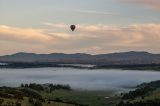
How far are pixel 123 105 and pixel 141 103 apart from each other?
20.0 ft

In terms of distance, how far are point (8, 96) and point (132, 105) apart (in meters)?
59.7

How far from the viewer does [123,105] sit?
181250 millimetres

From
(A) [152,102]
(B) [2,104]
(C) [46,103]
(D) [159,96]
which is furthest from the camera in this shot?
(D) [159,96]

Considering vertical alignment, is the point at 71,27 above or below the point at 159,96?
above

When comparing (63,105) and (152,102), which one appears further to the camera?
(152,102)

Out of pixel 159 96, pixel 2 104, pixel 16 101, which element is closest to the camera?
pixel 2 104

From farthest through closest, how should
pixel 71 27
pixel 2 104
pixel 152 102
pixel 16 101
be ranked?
pixel 152 102 < pixel 71 27 < pixel 16 101 < pixel 2 104

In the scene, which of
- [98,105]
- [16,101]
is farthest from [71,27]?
[98,105]

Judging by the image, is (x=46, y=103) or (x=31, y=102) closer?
(x=31, y=102)

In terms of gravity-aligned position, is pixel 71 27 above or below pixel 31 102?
above

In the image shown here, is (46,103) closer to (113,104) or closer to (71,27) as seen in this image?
(71,27)

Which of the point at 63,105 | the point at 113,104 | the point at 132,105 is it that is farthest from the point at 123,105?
the point at 63,105

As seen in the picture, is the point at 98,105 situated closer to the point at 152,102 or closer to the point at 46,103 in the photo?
the point at 152,102

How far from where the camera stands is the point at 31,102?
128 metres
